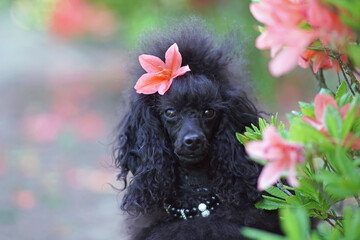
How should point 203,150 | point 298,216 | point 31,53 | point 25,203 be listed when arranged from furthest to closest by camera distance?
point 31,53 → point 25,203 → point 203,150 → point 298,216

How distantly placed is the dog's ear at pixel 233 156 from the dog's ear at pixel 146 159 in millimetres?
214

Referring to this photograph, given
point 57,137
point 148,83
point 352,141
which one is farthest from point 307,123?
point 57,137

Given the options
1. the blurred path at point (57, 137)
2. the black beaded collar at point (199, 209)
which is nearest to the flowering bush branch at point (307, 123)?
the black beaded collar at point (199, 209)

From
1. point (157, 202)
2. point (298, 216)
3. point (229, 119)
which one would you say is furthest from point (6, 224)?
point (298, 216)

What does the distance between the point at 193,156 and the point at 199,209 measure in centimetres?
27

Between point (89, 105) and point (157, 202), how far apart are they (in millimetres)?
5691

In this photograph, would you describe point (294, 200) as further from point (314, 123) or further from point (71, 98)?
point (71, 98)

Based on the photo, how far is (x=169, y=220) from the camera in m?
2.18

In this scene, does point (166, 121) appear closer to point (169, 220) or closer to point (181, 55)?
point (181, 55)

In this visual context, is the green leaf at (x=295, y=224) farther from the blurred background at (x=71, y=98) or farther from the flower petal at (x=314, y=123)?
the blurred background at (x=71, y=98)

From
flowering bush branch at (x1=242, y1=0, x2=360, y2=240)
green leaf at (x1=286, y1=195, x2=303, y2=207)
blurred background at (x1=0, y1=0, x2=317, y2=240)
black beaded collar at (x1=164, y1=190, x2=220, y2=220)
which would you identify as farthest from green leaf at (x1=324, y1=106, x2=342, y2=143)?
black beaded collar at (x1=164, y1=190, x2=220, y2=220)

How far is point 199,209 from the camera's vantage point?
2145mm

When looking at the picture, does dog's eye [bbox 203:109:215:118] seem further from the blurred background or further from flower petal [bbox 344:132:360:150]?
flower petal [bbox 344:132:360:150]

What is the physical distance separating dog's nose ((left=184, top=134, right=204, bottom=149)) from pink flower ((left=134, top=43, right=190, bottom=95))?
0.21 metres
